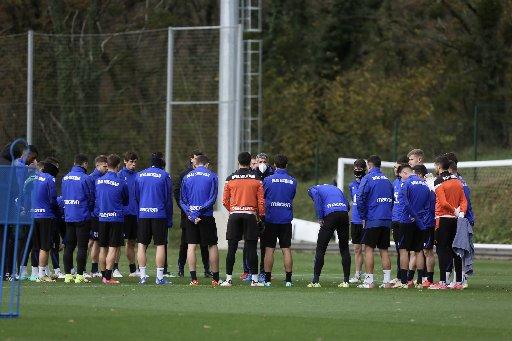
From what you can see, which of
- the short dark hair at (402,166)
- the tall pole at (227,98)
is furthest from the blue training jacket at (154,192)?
the tall pole at (227,98)

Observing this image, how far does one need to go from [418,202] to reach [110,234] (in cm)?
516

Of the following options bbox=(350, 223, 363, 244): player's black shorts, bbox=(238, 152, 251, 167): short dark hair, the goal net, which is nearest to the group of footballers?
bbox=(238, 152, 251, 167): short dark hair

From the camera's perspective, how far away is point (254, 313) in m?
16.9

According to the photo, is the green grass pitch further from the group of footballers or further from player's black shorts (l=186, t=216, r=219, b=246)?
player's black shorts (l=186, t=216, r=219, b=246)

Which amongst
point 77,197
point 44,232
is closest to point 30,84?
point 44,232

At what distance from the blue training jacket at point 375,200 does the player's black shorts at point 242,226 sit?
1751mm

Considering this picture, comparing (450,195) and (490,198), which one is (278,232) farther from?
(490,198)

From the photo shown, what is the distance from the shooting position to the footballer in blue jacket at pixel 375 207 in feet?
73.3

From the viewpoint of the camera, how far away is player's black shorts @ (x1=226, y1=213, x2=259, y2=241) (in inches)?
872

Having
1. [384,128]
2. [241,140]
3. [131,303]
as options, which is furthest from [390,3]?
[131,303]

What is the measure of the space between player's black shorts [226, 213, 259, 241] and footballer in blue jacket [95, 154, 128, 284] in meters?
2.02

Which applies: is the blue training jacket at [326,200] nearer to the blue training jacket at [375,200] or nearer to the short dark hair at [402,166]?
the blue training jacket at [375,200]

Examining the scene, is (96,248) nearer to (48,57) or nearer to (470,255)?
(470,255)

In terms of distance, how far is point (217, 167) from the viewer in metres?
35.2
